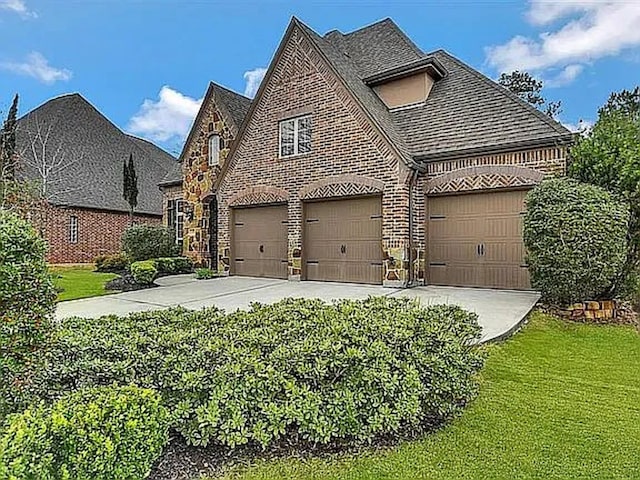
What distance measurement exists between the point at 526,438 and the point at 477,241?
7402 mm

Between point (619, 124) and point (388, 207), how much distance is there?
483 cm

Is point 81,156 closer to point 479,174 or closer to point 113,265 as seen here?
point 113,265

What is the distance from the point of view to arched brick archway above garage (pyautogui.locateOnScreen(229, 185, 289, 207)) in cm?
1297

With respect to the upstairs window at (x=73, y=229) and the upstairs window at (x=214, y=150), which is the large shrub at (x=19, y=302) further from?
the upstairs window at (x=73, y=229)

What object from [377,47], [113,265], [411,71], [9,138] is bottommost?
[113,265]

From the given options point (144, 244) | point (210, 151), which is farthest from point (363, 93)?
point (144, 244)

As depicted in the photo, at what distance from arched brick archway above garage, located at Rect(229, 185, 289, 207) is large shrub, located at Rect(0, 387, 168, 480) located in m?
10.4

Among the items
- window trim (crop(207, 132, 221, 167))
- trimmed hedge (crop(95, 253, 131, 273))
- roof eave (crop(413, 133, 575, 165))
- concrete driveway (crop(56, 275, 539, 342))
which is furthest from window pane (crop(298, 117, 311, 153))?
trimmed hedge (crop(95, 253, 131, 273))

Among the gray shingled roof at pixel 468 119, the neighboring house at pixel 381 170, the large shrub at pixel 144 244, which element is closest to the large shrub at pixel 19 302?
the neighboring house at pixel 381 170

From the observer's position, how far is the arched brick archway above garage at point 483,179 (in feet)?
31.4

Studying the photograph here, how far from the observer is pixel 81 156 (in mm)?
24031

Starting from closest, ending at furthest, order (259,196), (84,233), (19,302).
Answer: (19,302) → (259,196) → (84,233)

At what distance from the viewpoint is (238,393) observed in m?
2.95

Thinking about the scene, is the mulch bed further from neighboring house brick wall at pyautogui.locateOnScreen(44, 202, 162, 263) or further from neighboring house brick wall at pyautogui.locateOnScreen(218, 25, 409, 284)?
neighboring house brick wall at pyautogui.locateOnScreen(44, 202, 162, 263)
